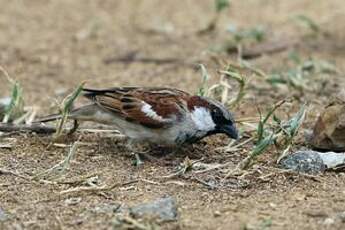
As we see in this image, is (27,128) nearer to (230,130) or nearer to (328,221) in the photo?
(230,130)

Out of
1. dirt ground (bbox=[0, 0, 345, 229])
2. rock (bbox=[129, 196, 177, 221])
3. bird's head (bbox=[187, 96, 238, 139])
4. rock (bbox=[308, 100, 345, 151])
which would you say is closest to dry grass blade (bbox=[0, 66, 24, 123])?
dirt ground (bbox=[0, 0, 345, 229])

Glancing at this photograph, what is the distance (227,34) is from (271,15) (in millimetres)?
846

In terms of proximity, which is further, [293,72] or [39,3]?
[39,3]

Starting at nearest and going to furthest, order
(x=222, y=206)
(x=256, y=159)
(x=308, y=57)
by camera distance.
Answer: (x=222, y=206) < (x=256, y=159) < (x=308, y=57)

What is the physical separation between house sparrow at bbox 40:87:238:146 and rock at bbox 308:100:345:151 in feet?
1.64

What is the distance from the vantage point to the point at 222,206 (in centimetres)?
452

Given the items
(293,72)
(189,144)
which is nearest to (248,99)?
(293,72)

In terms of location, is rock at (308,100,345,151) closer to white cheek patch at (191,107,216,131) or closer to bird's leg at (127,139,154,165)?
white cheek patch at (191,107,216,131)

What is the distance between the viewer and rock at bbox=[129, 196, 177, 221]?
13.9 ft

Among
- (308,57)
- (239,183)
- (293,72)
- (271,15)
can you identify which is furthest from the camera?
(271,15)

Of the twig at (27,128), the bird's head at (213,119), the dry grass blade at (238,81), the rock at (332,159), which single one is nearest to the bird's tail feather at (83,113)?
the twig at (27,128)

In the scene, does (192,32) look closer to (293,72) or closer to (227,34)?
(227,34)

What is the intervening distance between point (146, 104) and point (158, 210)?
1.29m

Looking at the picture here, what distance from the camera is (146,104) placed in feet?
18.0
